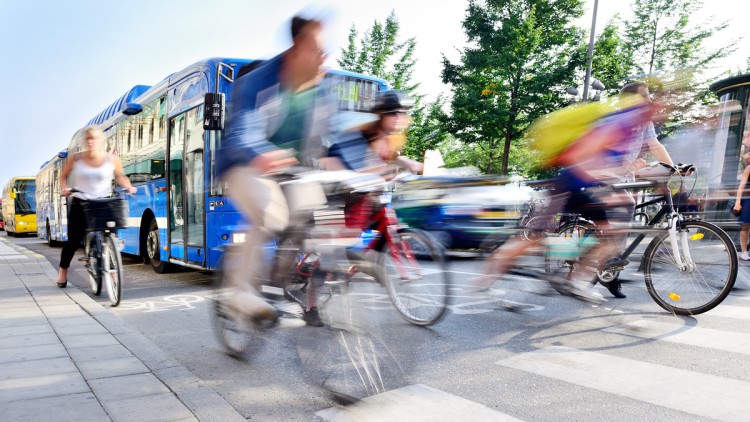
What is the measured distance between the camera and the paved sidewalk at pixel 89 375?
2742mm

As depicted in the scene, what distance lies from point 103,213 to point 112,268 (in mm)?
625

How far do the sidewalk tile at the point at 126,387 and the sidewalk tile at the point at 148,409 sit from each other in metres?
0.06

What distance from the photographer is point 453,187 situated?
31.3ft

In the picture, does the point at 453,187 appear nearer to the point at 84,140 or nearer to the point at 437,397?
the point at 84,140

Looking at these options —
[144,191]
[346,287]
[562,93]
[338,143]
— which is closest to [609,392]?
[346,287]

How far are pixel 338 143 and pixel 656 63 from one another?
25.3m

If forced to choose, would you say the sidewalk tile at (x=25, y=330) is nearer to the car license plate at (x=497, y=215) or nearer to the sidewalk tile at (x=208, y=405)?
the sidewalk tile at (x=208, y=405)

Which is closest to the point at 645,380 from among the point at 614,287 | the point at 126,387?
the point at 614,287

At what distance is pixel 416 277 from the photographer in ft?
14.0

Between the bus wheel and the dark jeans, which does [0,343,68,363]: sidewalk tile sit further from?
the bus wheel

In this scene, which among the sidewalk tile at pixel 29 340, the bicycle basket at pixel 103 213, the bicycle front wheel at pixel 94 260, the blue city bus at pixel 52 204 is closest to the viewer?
the sidewalk tile at pixel 29 340

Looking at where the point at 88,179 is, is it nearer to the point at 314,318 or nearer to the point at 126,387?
the point at 126,387

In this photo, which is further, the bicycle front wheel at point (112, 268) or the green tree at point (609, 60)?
the green tree at point (609, 60)

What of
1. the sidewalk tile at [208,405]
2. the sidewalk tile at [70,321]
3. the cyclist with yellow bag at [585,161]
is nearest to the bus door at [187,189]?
the sidewalk tile at [70,321]
